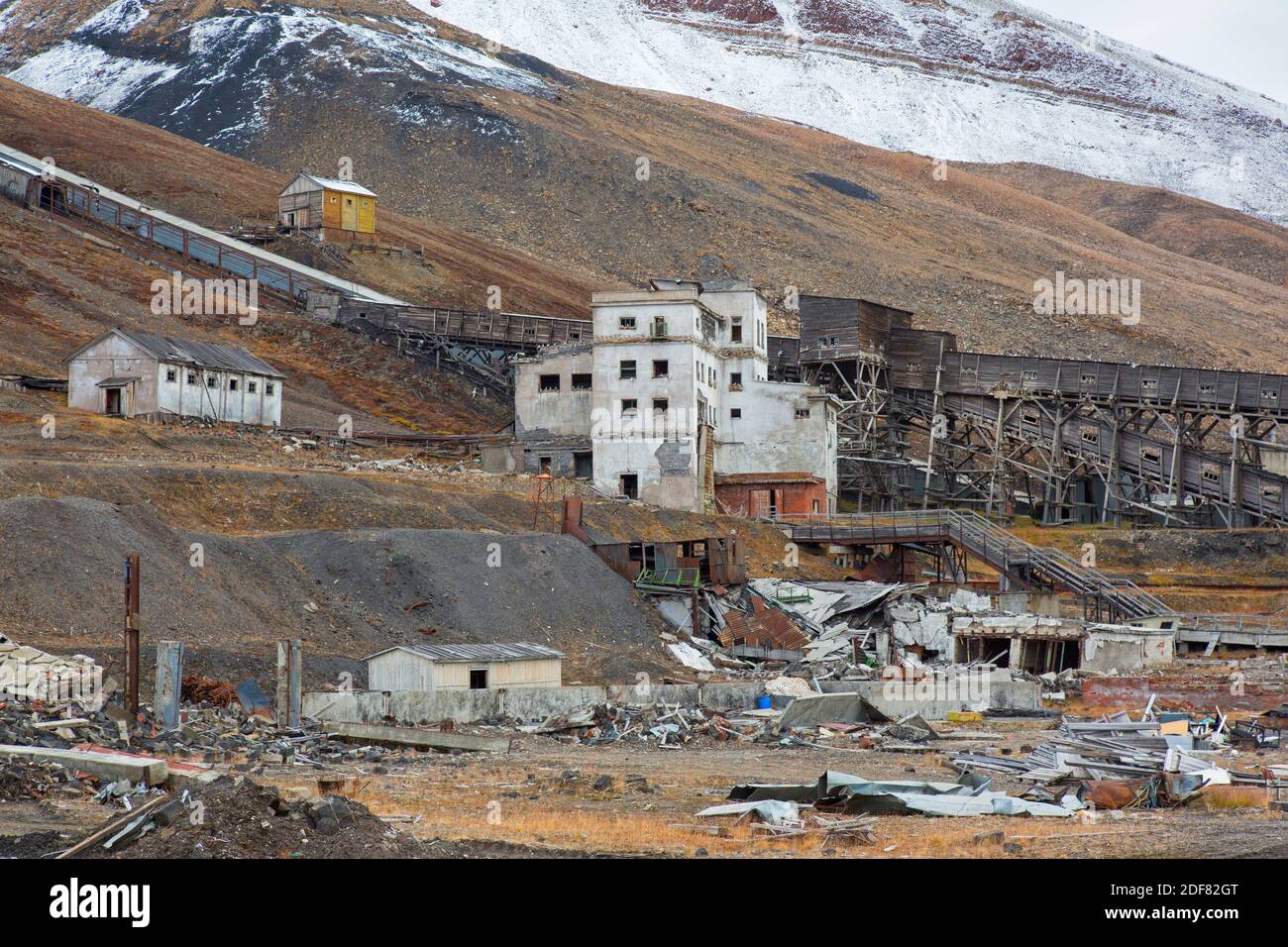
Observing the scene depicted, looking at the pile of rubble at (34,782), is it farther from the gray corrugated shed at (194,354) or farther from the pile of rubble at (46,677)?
the gray corrugated shed at (194,354)

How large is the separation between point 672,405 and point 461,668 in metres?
27.1

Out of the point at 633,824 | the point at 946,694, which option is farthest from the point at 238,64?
the point at 633,824

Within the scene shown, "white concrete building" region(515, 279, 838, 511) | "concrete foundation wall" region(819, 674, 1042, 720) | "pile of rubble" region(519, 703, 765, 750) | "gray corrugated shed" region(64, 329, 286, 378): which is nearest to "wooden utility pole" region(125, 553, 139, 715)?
"pile of rubble" region(519, 703, 765, 750)

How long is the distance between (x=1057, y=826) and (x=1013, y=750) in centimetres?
1006

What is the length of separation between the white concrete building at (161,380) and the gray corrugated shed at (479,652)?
78.8 feet

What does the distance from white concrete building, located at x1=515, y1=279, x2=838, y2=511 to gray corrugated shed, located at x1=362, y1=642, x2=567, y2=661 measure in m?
22.5

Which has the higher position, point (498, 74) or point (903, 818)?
point (498, 74)

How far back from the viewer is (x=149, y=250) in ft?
291

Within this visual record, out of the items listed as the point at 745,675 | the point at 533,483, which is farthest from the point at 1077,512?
the point at 745,675

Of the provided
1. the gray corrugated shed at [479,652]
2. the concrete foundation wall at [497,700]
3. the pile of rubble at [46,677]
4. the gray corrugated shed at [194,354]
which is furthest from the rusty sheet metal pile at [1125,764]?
the gray corrugated shed at [194,354]

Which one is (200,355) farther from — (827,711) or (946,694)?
(827,711)

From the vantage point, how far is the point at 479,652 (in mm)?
39156

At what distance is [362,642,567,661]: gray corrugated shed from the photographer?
1494 inches
